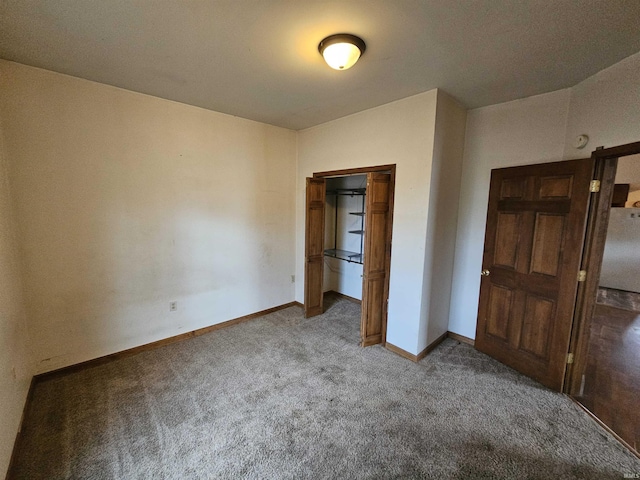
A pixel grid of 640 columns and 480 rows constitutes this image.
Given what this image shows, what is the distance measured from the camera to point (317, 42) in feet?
5.78

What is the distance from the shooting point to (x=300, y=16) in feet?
5.01

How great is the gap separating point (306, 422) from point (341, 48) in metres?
2.61

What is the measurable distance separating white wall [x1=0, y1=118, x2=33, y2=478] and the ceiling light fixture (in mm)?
2514

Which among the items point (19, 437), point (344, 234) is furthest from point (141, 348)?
point (344, 234)

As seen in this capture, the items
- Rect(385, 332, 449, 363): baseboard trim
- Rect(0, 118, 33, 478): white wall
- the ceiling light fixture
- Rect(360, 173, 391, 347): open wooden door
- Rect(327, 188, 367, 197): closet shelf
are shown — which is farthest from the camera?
Rect(327, 188, 367, 197): closet shelf

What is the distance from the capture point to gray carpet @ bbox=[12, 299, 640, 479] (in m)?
1.61

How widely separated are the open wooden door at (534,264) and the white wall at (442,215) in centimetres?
36

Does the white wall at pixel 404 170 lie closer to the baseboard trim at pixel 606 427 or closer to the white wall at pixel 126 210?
the baseboard trim at pixel 606 427

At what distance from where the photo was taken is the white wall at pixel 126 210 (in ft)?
7.27

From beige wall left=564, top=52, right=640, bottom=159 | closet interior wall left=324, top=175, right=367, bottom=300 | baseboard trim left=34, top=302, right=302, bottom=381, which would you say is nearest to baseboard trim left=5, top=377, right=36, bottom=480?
baseboard trim left=34, top=302, right=302, bottom=381

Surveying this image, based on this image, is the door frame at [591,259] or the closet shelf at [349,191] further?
the closet shelf at [349,191]

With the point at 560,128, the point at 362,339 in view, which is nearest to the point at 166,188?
the point at 362,339

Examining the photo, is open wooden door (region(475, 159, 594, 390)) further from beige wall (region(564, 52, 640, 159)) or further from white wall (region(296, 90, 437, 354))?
white wall (region(296, 90, 437, 354))

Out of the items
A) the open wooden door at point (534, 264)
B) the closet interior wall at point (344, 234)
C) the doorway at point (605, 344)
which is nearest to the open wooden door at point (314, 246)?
the closet interior wall at point (344, 234)
